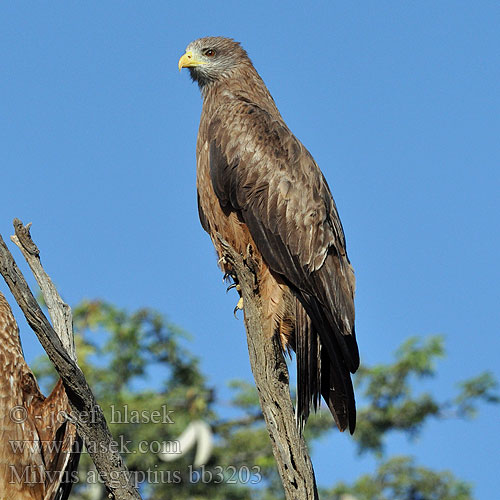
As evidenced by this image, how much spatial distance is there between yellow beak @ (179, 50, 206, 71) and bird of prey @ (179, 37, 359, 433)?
62 cm

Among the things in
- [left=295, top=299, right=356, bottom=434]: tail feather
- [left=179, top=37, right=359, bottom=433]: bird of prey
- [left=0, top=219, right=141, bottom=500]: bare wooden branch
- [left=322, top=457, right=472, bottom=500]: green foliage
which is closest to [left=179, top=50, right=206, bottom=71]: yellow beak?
[left=179, top=37, right=359, bottom=433]: bird of prey

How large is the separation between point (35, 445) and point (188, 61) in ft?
12.9

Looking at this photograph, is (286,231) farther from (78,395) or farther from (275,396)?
(78,395)

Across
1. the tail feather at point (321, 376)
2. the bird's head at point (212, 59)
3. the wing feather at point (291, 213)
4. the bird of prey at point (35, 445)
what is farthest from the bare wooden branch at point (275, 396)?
the bird's head at point (212, 59)

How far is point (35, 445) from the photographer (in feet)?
14.5

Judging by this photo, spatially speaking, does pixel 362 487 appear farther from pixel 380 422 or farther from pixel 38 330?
pixel 38 330

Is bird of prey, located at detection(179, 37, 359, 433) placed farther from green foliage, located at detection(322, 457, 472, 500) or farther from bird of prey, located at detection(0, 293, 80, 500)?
green foliage, located at detection(322, 457, 472, 500)

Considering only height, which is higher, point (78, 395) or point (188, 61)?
point (188, 61)

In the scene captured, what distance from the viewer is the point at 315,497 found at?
4.45 metres

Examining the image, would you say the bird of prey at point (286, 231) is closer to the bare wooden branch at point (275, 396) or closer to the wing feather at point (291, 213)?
the wing feather at point (291, 213)

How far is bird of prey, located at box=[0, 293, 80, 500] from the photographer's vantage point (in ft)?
14.4

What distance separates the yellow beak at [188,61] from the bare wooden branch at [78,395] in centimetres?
354

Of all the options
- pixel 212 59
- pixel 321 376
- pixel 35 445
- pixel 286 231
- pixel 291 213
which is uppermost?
pixel 212 59

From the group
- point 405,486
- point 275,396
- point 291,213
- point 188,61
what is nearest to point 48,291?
point 275,396
